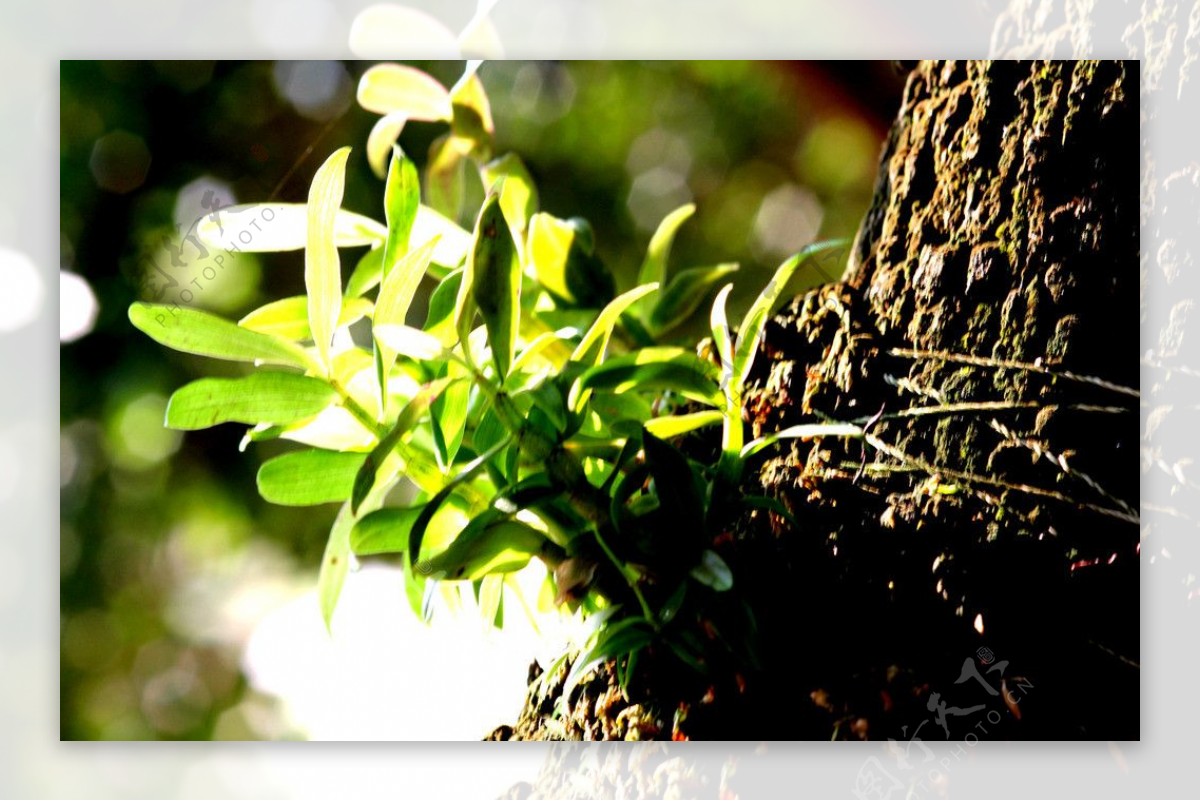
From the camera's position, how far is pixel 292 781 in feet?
2.59

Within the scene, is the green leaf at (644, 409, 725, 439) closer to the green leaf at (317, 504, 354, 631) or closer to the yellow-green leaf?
the green leaf at (317, 504, 354, 631)

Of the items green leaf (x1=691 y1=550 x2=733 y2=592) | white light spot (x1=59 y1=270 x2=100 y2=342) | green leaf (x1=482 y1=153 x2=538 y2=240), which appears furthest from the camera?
white light spot (x1=59 y1=270 x2=100 y2=342)

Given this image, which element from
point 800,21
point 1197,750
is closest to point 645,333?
point 800,21

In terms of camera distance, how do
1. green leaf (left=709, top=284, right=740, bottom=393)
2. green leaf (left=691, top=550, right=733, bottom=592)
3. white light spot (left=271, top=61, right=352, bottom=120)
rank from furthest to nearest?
white light spot (left=271, top=61, right=352, bottom=120) < green leaf (left=709, top=284, right=740, bottom=393) < green leaf (left=691, top=550, right=733, bottom=592)

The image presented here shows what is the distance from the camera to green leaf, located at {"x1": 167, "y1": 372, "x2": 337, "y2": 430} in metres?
0.58

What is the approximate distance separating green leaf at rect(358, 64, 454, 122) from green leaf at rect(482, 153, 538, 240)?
6 cm

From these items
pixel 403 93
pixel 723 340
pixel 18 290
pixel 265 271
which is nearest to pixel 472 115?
pixel 403 93

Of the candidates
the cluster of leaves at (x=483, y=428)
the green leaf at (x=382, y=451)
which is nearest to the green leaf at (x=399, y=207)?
the cluster of leaves at (x=483, y=428)

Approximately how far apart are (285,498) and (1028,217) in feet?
1.71

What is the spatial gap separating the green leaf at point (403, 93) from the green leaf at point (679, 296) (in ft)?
0.78

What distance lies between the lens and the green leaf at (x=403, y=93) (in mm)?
767

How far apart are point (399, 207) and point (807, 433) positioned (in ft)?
1.01

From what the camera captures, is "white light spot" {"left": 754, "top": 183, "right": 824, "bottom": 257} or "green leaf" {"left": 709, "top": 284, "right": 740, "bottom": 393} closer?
"green leaf" {"left": 709, "top": 284, "right": 740, "bottom": 393}

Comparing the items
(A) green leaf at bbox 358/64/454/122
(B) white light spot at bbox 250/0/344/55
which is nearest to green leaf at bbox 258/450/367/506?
(A) green leaf at bbox 358/64/454/122
